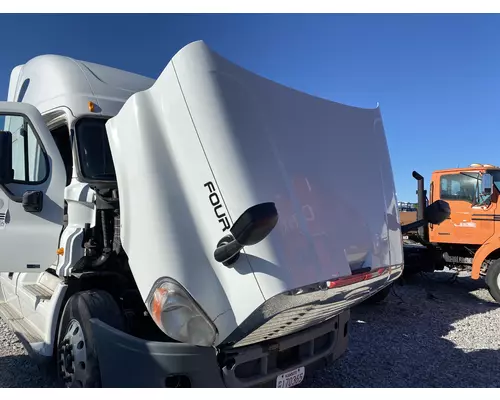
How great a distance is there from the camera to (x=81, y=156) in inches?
141

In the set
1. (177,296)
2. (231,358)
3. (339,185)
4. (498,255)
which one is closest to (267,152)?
(339,185)

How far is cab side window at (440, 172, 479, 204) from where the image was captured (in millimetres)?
8992

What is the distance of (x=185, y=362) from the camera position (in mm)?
2502

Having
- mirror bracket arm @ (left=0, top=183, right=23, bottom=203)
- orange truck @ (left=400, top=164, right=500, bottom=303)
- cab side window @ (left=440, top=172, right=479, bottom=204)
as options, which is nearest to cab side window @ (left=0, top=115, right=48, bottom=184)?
mirror bracket arm @ (left=0, top=183, right=23, bottom=203)

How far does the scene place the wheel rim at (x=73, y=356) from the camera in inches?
111

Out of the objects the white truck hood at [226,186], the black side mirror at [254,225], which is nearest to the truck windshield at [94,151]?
the white truck hood at [226,186]

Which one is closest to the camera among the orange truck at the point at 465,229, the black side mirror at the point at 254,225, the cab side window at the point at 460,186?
the black side mirror at the point at 254,225

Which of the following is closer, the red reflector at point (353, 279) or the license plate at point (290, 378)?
the red reflector at point (353, 279)

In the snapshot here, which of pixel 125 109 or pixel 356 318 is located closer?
pixel 125 109

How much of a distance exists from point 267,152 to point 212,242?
24.6 inches

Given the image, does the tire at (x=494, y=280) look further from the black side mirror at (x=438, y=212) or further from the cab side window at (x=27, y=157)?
the cab side window at (x=27, y=157)

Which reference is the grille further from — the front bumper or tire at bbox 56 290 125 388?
tire at bbox 56 290 125 388

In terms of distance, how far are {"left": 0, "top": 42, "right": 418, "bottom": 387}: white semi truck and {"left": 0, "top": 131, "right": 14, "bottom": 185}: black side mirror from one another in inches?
0.5

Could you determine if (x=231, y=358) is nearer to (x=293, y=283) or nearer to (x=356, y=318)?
(x=293, y=283)
